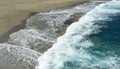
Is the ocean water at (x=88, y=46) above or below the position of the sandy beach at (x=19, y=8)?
below

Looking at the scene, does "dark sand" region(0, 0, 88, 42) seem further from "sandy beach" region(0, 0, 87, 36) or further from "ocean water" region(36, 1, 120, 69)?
"ocean water" region(36, 1, 120, 69)

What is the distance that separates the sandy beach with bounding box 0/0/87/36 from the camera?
831 inches

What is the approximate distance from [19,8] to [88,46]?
10.0 metres

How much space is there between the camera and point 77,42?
17531 millimetres

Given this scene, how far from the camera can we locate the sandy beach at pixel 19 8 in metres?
21.1

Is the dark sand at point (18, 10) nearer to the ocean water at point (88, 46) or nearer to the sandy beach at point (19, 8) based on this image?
the sandy beach at point (19, 8)

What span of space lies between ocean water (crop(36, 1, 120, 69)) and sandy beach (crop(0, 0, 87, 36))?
4110mm

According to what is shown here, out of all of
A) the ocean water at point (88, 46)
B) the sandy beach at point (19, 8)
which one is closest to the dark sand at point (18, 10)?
the sandy beach at point (19, 8)

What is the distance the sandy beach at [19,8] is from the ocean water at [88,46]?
4.11m

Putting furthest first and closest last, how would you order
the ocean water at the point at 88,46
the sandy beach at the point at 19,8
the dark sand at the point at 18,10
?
the sandy beach at the point at 19,8 < the dark sand at the point at 18,10 < the ocean water at the point at 88,46

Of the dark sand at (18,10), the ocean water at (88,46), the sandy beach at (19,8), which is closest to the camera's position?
the ocean water at (88,46)

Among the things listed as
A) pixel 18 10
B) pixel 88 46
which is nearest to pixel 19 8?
pixel 18 10

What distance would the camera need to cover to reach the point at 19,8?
82.0 ft

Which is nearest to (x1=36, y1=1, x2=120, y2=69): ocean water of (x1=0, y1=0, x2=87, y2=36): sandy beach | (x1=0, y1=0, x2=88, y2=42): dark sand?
(x1=0, y1=0, x2=88, y2=42): dark sand
